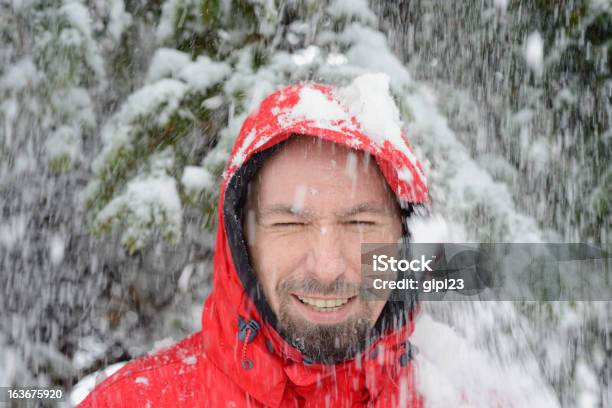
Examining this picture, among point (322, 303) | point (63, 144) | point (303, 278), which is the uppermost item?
point (63, 144)

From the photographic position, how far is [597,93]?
384 centimetres

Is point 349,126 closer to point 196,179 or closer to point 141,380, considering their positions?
point 196,179

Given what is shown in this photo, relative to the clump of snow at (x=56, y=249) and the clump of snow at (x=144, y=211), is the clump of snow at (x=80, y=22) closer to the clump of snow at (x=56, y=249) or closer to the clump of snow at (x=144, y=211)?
the clump of snow at (x=144, y=211)

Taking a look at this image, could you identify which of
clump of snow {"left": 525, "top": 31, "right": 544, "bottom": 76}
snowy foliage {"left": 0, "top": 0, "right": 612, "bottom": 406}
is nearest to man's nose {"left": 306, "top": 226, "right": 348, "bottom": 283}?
snowy foliage {"left": 0, "top": 0, "right": 612, "bottom": 406}

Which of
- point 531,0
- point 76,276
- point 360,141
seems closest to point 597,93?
point 531,0

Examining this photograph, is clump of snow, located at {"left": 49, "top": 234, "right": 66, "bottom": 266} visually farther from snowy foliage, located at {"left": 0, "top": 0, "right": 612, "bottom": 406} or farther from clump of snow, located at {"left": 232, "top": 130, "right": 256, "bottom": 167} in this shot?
clump of snow, located at {"left": 232, "top": 130, "right": 256, "bottom": 167}

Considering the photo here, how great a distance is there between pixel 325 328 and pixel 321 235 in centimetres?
45

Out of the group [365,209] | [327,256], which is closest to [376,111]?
[365,209]

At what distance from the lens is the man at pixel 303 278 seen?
90.9 inches

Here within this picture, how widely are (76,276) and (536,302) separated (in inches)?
130

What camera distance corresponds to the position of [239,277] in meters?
2.43

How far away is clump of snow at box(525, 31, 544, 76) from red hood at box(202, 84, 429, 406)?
205cm

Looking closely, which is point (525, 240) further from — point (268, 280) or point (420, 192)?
point (268, 280)

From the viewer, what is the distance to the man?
2.31 m
